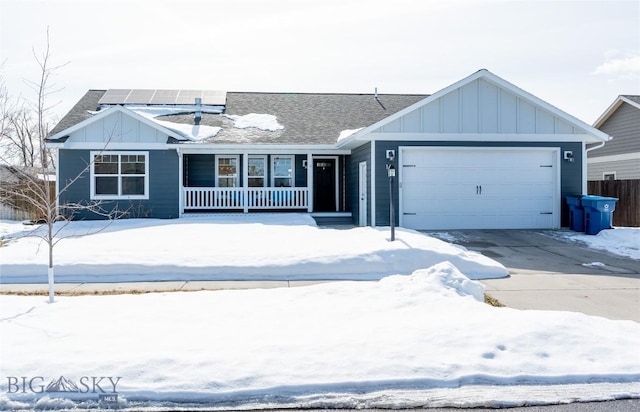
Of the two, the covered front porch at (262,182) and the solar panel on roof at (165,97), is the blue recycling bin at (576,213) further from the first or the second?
the solar panel on roof at (165,97)

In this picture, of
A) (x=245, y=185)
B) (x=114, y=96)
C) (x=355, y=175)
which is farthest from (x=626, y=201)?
A: (x=114, y=96)

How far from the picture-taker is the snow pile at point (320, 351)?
3.58 metres

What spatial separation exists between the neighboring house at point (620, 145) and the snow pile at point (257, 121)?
15.1 meters

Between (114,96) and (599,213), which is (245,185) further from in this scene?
(599,213)

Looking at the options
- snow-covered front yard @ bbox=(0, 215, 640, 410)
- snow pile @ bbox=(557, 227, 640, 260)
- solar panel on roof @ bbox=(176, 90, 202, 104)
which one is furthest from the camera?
solar panel on roof @ bbox=(176, 90, 202, 104)

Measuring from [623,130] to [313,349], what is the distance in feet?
74.1

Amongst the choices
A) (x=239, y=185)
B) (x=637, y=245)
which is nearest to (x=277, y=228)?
(x=239, y=185)

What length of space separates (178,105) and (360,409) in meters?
17.8

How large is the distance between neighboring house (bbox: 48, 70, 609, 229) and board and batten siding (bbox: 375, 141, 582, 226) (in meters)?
0.03

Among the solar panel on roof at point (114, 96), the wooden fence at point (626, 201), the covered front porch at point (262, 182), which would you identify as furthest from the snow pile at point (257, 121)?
the wooden fence at point (626, 201)

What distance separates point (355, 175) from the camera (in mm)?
16047

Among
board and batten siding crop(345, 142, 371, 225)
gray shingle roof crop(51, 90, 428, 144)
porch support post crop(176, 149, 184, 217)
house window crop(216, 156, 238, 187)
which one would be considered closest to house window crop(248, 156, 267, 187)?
house window crop(216, 156, 238, 187)

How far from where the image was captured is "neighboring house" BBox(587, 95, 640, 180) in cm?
2058

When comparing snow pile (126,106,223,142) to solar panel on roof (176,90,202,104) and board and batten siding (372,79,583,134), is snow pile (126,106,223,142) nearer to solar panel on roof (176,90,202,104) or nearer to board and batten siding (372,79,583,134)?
solar panel on roof (176,90,202,104)
